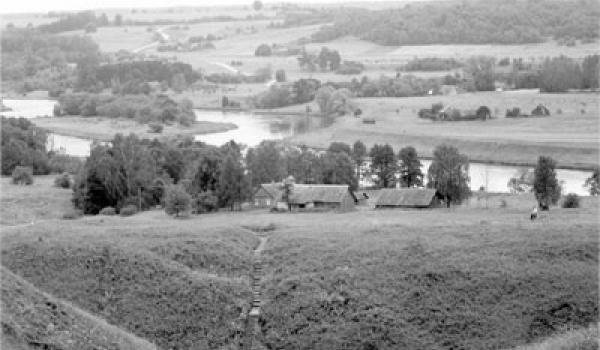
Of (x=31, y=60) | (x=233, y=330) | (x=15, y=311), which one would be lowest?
(x=233, y=330)

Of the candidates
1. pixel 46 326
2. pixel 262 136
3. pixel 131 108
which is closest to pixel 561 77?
pixel 262 136

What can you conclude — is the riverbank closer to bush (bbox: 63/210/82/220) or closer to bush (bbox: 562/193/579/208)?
bush (bbox: 63/210/82/220)

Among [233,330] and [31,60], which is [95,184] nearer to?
[233,330]

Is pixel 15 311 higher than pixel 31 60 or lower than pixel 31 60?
lower

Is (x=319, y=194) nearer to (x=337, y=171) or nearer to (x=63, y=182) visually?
(x=337, y=171)

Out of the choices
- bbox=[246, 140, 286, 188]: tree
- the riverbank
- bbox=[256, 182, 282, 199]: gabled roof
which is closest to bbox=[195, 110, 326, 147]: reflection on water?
the riverbank

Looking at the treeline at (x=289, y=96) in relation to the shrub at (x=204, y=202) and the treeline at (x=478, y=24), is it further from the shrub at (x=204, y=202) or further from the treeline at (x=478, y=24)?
the shrub at (x=204, y=202)

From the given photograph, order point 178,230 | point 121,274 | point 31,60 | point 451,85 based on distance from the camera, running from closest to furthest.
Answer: point 121,274, point 178,230, point 451,85, point 31,60

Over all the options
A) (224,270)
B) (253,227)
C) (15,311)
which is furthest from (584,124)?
(15,311)
